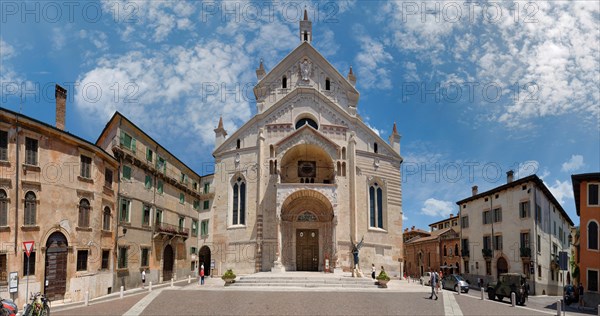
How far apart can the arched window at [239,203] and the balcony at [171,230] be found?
220 inches

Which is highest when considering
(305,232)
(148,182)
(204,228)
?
(148,182)

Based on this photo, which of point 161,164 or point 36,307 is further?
point 161,164

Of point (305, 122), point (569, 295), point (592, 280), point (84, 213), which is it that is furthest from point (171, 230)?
point (592, 280)

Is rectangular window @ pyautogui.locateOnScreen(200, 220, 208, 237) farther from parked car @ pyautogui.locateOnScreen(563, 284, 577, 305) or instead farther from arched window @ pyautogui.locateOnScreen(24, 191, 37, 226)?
parked car @ pyautogui.locateOnScreen(563, 284, 577, 305)

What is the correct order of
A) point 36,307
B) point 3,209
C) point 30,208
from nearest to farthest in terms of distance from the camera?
point 36,307
point 3,209
point 30,208

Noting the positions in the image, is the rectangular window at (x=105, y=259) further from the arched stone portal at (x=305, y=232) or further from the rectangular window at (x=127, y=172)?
the arched stone portal at (x=305, y=232)

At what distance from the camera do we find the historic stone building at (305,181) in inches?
1569

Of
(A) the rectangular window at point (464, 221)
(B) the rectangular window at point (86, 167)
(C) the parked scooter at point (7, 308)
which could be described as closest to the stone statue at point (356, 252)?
(A) the rectangular window at point (464, 221)

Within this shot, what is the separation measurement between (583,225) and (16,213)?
3616 cm

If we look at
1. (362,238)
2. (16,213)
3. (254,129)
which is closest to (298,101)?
(254,129)

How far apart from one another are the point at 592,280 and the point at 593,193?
605 cm

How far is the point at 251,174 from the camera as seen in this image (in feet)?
138

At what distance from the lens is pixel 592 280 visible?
3195 cm

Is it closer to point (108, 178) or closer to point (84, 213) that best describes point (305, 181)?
point (108, 178)
